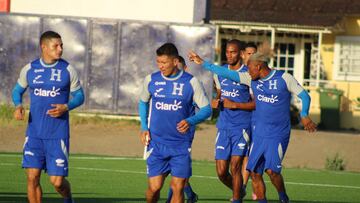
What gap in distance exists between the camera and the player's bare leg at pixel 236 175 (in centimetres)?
1661

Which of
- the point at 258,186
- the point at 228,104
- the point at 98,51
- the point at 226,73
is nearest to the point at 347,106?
the point at 98,51

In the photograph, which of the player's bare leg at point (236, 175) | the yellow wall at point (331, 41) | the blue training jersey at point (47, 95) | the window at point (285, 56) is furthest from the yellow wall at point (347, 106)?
the blue training jersey at point (47, 95)

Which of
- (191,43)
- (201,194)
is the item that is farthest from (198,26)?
(201,194)

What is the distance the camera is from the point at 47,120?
564 inches

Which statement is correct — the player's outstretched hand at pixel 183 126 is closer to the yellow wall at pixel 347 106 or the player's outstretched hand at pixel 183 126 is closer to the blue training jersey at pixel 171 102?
the blue training jersey at pixel 171 102

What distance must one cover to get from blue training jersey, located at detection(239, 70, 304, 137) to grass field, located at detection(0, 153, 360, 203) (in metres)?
2.04

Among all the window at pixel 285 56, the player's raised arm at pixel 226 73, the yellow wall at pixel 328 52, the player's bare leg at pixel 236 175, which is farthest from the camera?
the window at pixel 285 56

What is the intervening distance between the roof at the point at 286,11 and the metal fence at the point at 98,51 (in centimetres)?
588

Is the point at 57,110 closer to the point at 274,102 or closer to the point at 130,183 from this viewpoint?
the point at 274,102

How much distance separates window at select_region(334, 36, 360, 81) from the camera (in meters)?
39.3

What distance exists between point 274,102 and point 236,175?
4.40 feet

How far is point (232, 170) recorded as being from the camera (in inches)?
674

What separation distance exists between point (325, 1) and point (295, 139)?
28.1 ft

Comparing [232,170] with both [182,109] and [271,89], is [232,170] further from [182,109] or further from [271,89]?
[182,109]
